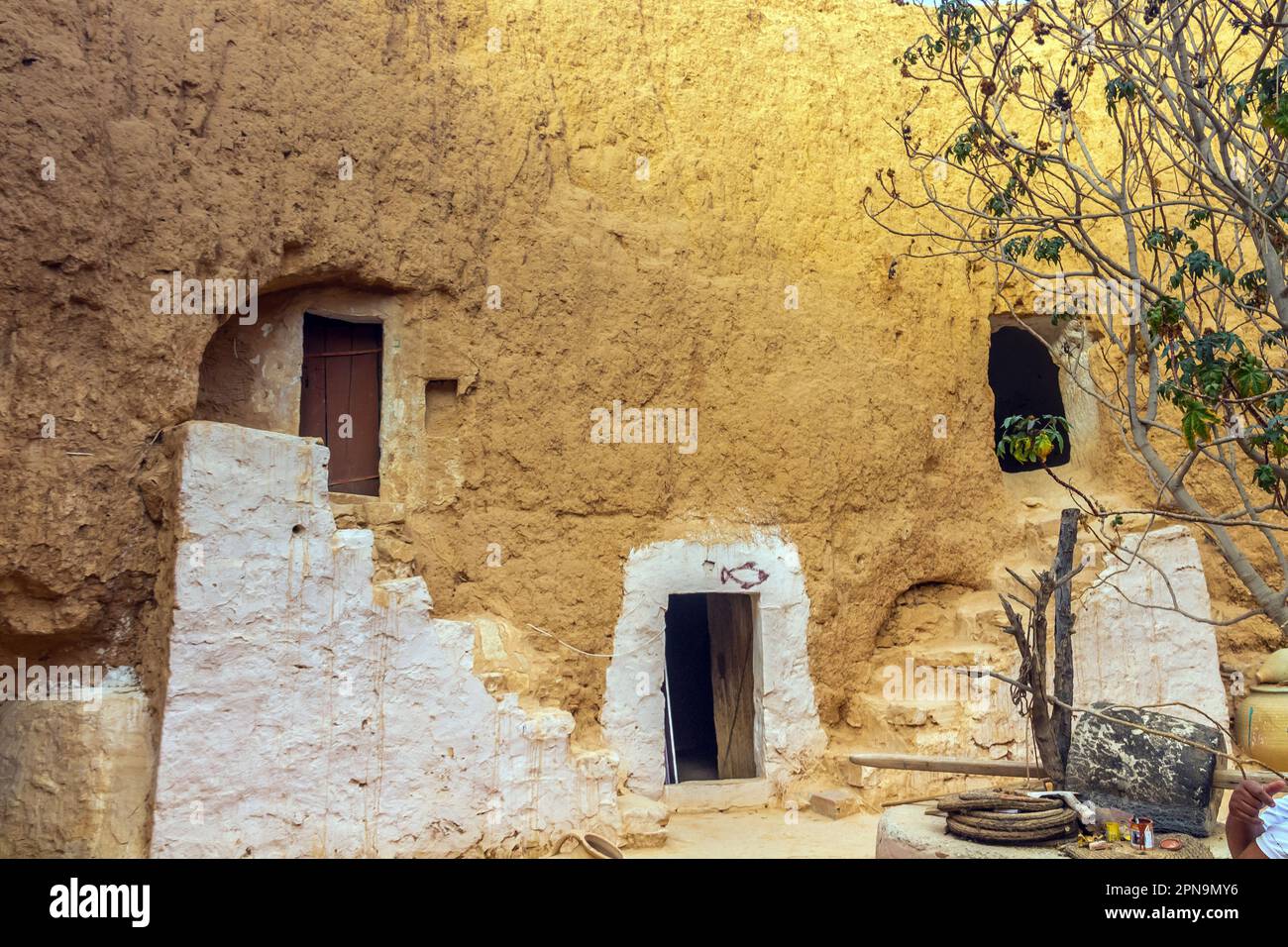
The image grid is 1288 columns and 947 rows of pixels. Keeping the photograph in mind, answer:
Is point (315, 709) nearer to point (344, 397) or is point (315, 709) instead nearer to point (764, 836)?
point (344, 397)

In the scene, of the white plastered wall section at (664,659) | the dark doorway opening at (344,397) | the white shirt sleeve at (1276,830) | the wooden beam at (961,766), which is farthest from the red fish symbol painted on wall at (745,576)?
the white shirt sleeve at (1276,830)

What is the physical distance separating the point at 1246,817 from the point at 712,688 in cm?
689

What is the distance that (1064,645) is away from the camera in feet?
22.9

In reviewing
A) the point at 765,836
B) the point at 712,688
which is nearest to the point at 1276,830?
the point at 765,836

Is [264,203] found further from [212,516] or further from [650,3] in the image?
[650,3]

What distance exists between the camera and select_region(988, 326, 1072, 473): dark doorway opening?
12.8 m

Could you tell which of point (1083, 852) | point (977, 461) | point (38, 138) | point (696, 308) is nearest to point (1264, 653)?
point (977, 461)

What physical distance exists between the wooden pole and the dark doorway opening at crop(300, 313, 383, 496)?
4.95 metres

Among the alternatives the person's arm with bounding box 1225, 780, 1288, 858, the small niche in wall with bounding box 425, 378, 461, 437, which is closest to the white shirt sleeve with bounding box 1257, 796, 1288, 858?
the person's arm with bounding box 1225, 780, 1288, 858

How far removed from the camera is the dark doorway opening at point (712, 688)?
990cm

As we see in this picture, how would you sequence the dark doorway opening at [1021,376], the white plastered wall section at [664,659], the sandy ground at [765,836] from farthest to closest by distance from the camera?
the dark doorway opening at [1021,376]
the white plastered wall section at [664,659]
the sandy ground at [765,836]

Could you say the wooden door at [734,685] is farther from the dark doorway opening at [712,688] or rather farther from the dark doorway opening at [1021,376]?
the dark doorway opening at [1021,376]

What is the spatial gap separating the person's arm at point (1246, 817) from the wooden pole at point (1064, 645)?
184cm

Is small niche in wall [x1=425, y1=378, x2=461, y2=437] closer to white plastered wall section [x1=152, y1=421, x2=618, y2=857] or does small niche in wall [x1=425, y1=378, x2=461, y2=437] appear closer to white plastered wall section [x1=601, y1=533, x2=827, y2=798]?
white plastered wall section [x1=152, y1=421, x2=618, y2=857]
